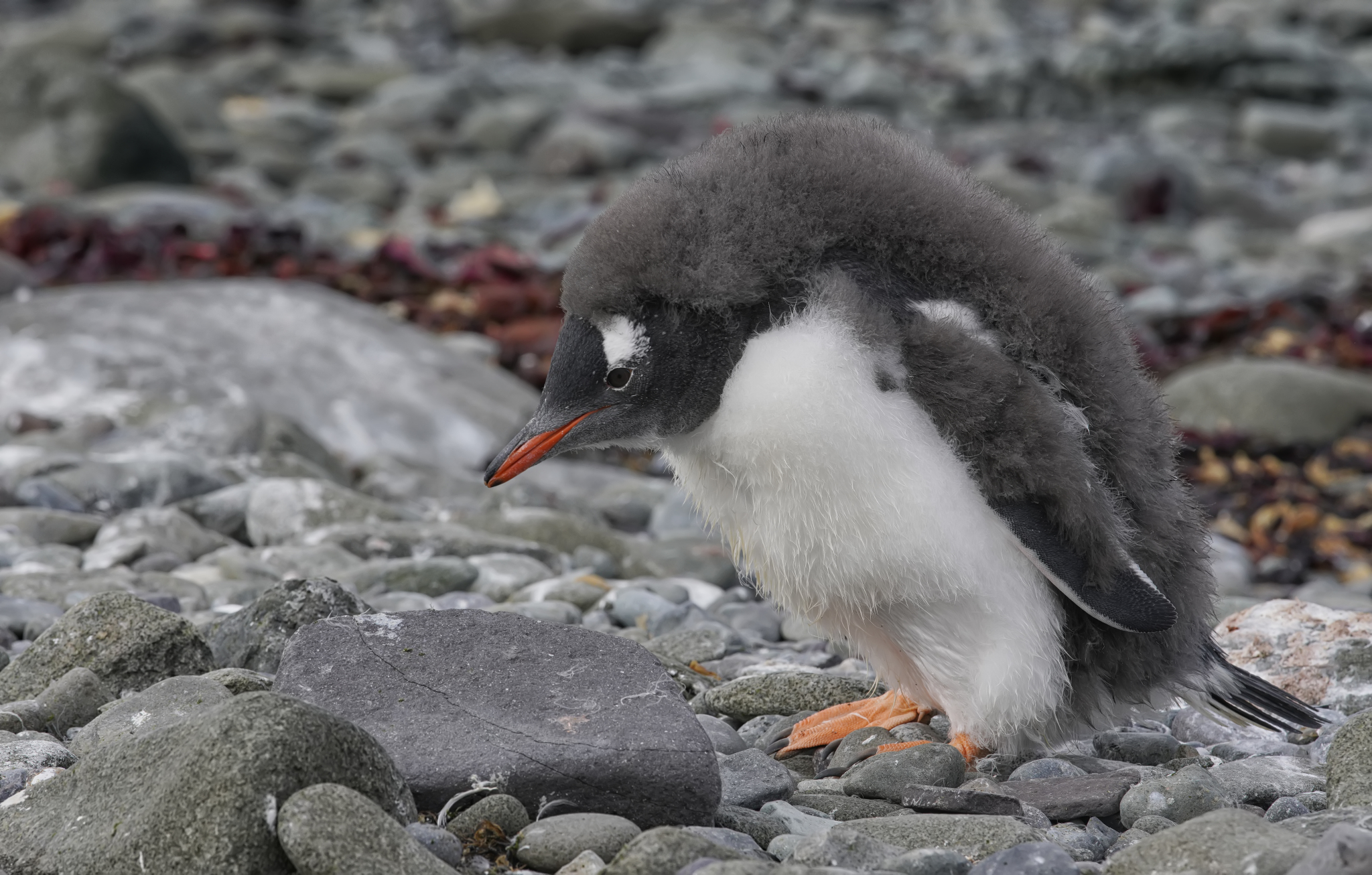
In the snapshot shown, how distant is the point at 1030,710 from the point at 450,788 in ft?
3.91

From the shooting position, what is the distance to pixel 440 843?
2.37 meters

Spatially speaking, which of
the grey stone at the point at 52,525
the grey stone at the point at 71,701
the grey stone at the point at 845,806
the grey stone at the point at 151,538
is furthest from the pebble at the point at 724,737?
the grey stone at the point at 52,525

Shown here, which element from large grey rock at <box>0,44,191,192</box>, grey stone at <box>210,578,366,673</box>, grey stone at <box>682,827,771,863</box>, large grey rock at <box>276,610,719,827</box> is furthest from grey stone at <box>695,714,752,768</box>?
large grey rock at <box>0,44,191,192</box>

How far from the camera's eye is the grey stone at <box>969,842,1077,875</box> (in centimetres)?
231

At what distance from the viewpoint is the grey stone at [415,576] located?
14.2 ft

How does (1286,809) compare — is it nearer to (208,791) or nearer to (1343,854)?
(1343,854)

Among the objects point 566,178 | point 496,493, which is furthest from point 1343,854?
point 566,178

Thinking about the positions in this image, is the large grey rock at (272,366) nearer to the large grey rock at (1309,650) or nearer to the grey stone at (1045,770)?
the large grey rock at (1309,650)

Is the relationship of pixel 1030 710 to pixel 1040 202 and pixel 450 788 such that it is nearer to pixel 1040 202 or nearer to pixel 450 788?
pixel 450 788

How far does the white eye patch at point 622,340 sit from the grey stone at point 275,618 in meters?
0.80

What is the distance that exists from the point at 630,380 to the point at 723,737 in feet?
2.44

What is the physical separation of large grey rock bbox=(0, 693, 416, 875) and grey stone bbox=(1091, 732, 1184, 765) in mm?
1648

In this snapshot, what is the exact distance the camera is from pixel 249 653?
330cm

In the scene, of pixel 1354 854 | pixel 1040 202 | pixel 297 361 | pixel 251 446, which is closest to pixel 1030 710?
pixel 1354 854
